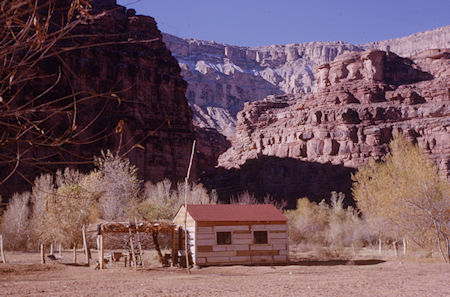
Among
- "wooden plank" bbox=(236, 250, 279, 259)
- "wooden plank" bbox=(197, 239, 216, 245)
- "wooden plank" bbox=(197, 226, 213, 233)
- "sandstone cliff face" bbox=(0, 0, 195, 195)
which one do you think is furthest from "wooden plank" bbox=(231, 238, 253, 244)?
"sandstone cliff face" bbox=(0, 0, 195, 195)

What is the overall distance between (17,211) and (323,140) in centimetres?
6099

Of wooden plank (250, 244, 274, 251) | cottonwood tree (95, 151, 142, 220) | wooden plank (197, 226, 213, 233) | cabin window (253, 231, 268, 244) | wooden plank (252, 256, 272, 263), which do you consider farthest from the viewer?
cottonwood tree (95, 151, 142, 220)

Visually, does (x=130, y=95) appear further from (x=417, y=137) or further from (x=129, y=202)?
(x=417, y=137)

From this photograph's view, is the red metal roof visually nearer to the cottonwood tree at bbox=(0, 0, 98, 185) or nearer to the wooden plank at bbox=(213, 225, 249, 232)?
the wooden plank at bbox=(213, 225, 249, 232)

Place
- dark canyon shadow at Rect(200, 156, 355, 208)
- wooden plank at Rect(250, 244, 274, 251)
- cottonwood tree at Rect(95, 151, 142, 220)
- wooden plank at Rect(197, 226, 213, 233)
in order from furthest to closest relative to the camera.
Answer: dark canyon shadow at Rect(200, 156, 355, 208)
cottonwood tree at Rect(95, 151, 142, 220)
wooden plank at Rect(250, 244, 274, 251)
wooden plank at Rect(197, 226, 213, 233)

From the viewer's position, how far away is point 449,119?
271 feet

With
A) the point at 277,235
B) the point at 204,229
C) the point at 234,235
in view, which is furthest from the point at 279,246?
the point at 204,229

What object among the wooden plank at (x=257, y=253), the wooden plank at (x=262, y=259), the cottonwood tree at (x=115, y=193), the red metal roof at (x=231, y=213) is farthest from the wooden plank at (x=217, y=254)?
the cottonwood tree at (x=115, y=193)

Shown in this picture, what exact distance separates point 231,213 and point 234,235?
1389mm

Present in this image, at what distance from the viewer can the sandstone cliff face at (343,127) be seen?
84312mm

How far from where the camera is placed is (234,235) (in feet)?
85.8

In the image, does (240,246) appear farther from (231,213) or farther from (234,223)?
(231,213)

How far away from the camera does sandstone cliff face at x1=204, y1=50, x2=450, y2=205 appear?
84.3 m

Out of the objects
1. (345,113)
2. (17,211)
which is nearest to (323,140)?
(345,113)
